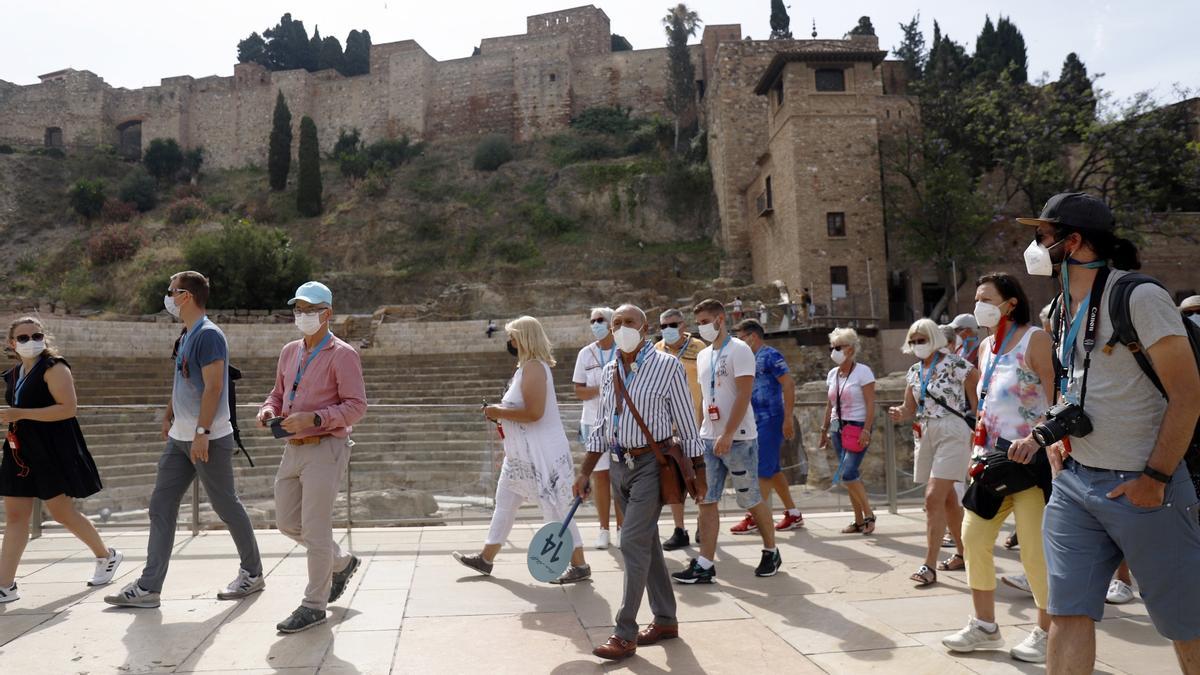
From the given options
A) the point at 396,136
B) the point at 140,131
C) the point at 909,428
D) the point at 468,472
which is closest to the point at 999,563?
the point at 468,472

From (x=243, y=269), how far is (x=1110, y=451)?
32.5m

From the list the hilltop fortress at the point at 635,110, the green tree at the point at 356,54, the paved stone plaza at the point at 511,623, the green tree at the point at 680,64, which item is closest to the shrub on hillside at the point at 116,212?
the hilltop fortress at the point at 635,110

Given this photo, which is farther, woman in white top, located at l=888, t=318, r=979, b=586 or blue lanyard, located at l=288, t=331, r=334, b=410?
woman in white top, located at l=888, t=318, r=979, b=586

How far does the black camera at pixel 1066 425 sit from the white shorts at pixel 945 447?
224 cm

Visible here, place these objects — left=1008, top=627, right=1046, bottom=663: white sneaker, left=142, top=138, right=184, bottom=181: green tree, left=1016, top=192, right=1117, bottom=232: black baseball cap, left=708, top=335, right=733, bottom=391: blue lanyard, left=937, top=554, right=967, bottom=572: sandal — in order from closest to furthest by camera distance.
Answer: left=1016, top=192, right=1117, bottom=232: black baseball cap < left=1008, top=627, right=1046, bottom=663: white sneaker < left=937, top=554, right=967, bottom=572: sandal < left=708, top=335, right=733, bottom=391: blue lanyard < left=142, top=138, right=184, bottom=181: green tree

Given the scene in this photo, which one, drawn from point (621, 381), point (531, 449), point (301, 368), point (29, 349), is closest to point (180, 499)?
point (301, 368)

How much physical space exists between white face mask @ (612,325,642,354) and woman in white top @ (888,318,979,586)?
2.04 metres

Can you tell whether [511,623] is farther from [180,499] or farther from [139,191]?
[139,191]

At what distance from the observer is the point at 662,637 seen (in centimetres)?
400

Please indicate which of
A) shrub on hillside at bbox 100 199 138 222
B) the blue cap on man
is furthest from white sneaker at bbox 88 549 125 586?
shrub on hillside at bbox 100 199 138 222

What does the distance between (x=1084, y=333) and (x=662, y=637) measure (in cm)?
234

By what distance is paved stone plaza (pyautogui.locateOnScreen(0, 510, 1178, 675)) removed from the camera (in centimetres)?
367

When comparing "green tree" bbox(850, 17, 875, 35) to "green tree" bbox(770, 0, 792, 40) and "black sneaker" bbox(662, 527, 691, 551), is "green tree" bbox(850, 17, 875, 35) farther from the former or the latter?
"black sneaker" bbox(662, 527, 691, 551)

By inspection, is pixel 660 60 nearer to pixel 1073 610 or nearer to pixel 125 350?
pixel 125 350
